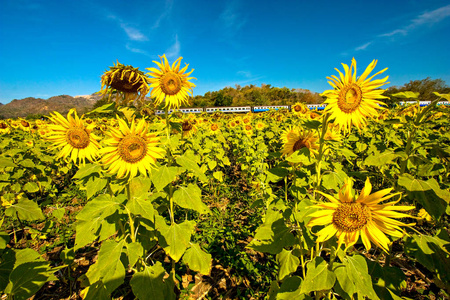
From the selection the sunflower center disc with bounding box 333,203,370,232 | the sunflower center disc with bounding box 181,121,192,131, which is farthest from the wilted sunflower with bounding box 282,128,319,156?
the sunflower center disc with bounding box 181,121,192,131

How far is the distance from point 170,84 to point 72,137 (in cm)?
117

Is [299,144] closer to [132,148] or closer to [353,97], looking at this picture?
[353,97]

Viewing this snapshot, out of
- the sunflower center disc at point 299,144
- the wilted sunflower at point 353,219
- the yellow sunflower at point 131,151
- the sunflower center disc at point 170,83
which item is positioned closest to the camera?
the wilted sunflower at point 353,219

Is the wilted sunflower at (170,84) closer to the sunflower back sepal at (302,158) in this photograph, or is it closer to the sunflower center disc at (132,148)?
the sunflower center disc at (132,148)

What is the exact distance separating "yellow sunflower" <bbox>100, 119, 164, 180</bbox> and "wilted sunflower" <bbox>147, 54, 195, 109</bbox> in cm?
50

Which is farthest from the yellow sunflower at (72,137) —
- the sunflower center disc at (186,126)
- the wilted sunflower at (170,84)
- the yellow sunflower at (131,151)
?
the sunflower center disc at (186,126)

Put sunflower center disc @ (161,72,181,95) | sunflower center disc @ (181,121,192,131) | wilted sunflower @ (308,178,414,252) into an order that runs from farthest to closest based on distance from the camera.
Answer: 1. sunflower center disc @ (181,121,192,131)
2. sunflower center disc @ (161,72,181,95)
3. wilted sunflower @ (308,178,414,252)

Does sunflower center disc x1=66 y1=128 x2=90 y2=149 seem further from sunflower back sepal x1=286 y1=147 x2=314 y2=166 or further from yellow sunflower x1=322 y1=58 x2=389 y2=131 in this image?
yellow sunflower x1=322 y1=58 x2=389 y2=131

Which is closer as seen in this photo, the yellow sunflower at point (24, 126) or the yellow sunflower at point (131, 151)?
the yellow sunflower at point (131, 151)

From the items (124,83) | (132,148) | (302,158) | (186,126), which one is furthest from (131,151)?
(186,126)

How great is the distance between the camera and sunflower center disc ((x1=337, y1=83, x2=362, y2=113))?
177 centimetres

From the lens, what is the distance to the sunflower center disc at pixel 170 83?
2275mm

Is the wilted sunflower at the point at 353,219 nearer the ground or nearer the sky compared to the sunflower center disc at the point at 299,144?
nearer the ground

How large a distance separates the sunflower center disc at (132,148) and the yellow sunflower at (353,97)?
5.44 ft
